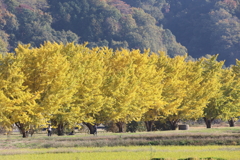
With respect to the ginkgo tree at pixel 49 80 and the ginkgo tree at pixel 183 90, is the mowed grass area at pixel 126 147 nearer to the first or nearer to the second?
the ginkgo tree at pixel 49 80

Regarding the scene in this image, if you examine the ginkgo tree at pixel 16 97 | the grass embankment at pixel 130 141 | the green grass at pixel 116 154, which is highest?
the ginkgo tree at pixel 16 97

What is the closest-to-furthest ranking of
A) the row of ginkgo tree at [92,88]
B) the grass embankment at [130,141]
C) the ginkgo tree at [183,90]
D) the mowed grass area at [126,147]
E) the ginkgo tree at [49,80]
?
the mowed grass area at [126,147] → the grass embankment at [130,141] → the row of ginkgo tree at [92,88] → the ginkgo tree at [49,80] → the ginkgo tree at [183,90]

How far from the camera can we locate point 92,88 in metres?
39.5

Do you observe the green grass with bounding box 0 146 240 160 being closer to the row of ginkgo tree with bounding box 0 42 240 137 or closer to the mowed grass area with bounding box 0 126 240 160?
the mowed grass area with bounding box 0 126 240 160

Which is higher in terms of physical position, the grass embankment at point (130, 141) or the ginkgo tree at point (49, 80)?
the ginkgo tree at point (49, 80)

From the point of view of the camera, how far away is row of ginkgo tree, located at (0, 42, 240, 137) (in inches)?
1401

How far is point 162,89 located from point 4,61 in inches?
732

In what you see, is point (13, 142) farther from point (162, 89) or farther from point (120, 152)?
point (162, 89)

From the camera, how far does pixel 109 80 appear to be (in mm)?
42281

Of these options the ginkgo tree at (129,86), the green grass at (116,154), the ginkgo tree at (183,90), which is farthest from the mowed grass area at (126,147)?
the ginkgo tree at (183,90)

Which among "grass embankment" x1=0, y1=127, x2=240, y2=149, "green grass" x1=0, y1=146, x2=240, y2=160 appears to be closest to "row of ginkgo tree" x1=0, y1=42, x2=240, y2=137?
"grass embankment" x1=0, y1=127, x2=240, y2=149

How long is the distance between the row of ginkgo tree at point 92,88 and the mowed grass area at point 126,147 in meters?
4.15

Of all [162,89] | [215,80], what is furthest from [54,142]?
[215,80]

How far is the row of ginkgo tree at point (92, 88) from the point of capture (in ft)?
117
